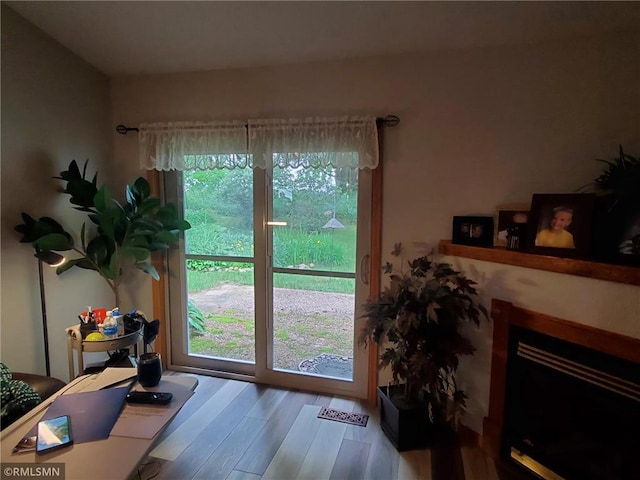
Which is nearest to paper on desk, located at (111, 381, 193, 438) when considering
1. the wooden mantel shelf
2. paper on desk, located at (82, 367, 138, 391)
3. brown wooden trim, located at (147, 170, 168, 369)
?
paper on desk, located at (82, 367, 138, 391)

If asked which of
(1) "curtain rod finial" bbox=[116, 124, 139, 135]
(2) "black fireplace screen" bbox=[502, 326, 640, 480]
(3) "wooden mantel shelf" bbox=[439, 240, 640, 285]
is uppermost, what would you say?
(1) "curtain rod finial" bbox=[116, 124, 139, 135]

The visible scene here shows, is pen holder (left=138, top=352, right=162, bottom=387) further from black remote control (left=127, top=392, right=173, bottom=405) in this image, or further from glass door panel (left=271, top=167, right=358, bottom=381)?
glass door panel (left=271, top=167, right=358, bottom=381)

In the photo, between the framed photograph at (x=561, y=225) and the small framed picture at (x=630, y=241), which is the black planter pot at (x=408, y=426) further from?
the small framed picture at (x=630, y=241)

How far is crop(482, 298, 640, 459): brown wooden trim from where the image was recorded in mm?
1376

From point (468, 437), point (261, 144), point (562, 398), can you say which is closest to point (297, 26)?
point (261, 144)

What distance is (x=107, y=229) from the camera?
2160mm

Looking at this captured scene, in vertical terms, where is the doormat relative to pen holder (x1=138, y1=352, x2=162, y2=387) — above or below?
below

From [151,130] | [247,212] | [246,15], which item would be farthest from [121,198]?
[246,15]

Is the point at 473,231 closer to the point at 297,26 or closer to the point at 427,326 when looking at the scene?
the point at 427,326

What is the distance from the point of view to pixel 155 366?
1410 mm

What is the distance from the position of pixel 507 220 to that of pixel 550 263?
395 millimetres

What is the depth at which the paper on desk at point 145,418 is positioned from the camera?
1.11 meters

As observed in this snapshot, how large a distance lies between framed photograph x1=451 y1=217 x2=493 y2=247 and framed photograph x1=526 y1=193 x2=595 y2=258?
0.23 m

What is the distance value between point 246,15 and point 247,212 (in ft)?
4.11
